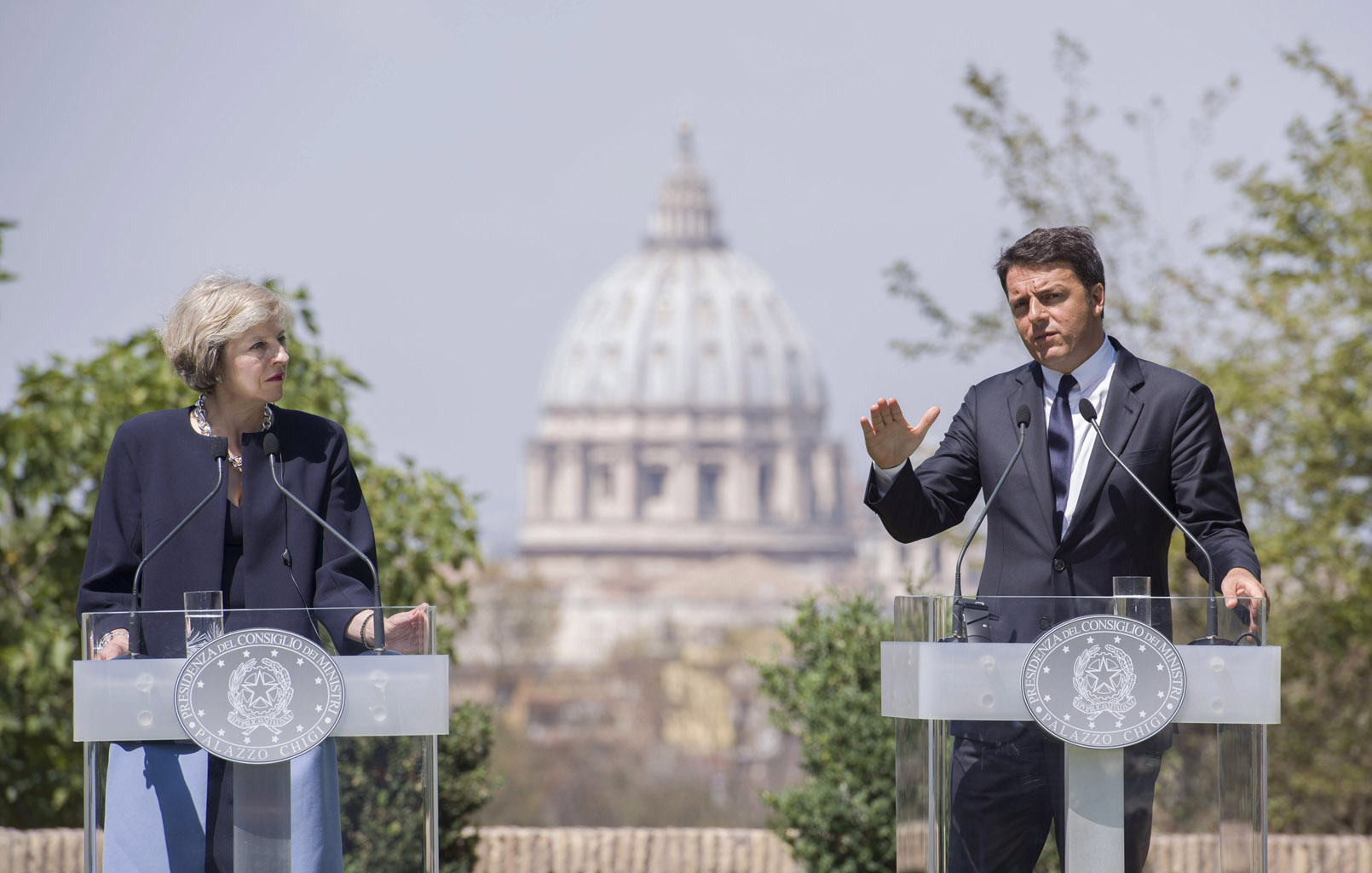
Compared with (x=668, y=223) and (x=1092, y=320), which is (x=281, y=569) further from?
(x=668, y=223)

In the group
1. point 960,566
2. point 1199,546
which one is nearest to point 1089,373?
point 1199,546

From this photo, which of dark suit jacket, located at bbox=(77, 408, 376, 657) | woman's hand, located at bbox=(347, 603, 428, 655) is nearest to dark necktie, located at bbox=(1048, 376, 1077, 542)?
woman's hand, located at bbox=(347, 603, 428, 655)

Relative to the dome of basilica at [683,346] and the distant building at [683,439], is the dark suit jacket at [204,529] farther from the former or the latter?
the dome of basilica at [683,346]

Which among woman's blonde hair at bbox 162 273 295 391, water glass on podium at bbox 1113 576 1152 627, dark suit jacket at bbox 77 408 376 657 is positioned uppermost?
woman's blonde hair at bbox 162 273 295 391

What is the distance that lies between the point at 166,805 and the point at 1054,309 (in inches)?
60.8

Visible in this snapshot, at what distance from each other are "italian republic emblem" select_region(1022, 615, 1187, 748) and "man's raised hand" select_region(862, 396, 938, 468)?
17.6 inches

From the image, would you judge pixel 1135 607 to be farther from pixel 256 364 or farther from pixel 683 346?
pixel 683 346

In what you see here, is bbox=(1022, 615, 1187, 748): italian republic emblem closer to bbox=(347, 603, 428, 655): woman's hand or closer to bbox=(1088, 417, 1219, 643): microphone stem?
bbox=(1088, 417, 1219, 643): microphone stem

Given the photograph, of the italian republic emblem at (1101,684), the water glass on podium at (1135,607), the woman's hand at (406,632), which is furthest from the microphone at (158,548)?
the water glass on podium at (1135,607)

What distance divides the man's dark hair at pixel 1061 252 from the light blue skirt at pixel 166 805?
130 cm

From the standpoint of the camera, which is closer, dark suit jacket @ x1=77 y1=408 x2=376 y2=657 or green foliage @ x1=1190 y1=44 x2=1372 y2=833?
dark suit jacket @ x1=77 y1=408 x2=376 y2=657

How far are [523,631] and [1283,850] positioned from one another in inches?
2503

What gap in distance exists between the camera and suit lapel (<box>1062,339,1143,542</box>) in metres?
2.67

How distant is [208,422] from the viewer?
2.81 meters
